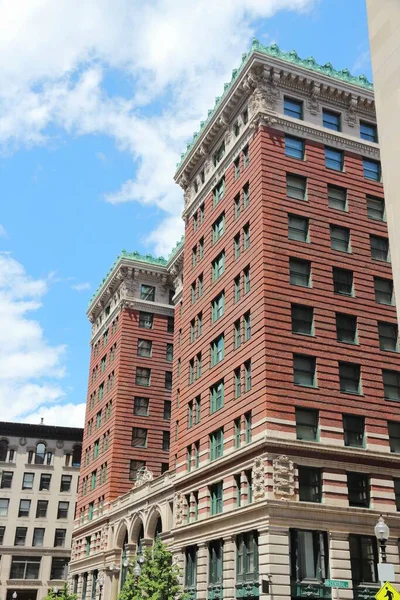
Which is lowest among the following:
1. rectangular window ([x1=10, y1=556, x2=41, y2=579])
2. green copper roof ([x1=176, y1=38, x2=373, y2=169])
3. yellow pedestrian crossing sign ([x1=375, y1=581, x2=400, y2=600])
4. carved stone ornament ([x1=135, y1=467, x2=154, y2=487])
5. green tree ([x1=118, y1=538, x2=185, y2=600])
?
yellow pedestrian crossing sign ([x1=375, y1=581, x2=400, y2=600])

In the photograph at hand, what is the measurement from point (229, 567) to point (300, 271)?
17.9 metres

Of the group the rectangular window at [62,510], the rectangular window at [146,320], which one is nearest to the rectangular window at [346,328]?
the rectangular window at [146,320]

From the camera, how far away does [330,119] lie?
163ft

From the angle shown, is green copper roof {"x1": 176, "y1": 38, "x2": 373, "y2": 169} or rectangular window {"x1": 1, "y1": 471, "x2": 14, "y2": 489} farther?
rectangular window {"x1": 1, "y1": 471, "x2": 14, "y2": 489}

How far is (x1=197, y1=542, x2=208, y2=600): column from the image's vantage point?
42.4 meters

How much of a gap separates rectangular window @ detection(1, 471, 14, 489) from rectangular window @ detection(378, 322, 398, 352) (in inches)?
2771

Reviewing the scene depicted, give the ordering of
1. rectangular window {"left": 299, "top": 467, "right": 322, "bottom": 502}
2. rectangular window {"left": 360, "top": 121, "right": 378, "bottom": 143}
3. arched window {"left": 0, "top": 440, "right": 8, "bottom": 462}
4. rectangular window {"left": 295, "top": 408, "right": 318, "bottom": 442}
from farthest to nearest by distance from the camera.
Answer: arched window {"left": 0, "top": 440, "right": 8, "bottom": 462} < rectangular window {"left": 360, "top": 121, "right": 378, "bottom": 143} < rectangular window {"left": 295, "top": 408, "right": 318, "bottom": 442} < rectangular window {"left": 299, "top": 467, "right": 322, "bottom": 502}

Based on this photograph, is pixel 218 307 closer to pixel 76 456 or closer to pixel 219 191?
pixel 219 191

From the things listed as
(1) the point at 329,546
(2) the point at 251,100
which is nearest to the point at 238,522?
(1) the point at 329,546

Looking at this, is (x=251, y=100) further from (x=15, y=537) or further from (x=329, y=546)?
(x=15, y=537)

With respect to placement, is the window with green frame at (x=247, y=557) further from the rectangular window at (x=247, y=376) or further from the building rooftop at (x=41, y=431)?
the building rooftop at (x=41, y=431)

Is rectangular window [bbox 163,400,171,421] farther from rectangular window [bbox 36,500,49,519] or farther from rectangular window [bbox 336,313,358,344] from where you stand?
rectangular window [bbox 36,500,49,519]

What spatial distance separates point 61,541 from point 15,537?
246 inches

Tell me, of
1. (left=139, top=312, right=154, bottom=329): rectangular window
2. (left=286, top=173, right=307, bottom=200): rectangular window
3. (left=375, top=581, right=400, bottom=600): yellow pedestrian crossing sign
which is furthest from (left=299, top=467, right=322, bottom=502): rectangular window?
(left=139, top=312, right=154, bottom=329): rectangular window
